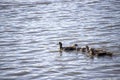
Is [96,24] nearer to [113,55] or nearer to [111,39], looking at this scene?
[111,39]

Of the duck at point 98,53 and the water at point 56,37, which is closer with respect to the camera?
the water at point 56,37

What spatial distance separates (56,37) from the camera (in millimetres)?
17172

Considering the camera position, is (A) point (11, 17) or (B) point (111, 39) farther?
(A) point (11, 17)

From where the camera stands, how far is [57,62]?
13.9 metres

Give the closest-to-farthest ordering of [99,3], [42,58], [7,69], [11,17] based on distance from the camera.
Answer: [7,69] < [42,58] < [11,17] < [99,3]

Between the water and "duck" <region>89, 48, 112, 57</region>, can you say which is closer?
the water

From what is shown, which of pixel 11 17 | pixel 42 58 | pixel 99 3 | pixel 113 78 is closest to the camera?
pixel 113 78

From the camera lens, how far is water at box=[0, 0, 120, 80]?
13.0 metres

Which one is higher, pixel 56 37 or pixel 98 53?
pixel 56 37

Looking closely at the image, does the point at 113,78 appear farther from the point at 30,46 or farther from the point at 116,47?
the point at 30,46

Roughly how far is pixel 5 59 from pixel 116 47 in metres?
4.24

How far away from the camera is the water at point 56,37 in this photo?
512 inches

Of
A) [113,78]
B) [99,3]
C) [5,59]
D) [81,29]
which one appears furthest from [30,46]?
[99,3]

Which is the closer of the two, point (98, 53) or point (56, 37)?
point (98, 53)
